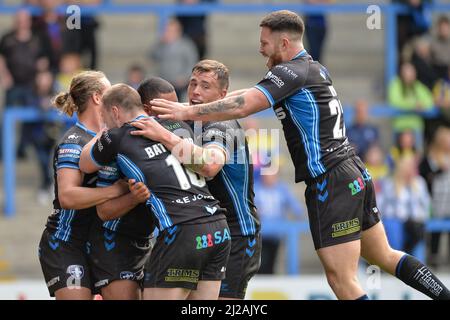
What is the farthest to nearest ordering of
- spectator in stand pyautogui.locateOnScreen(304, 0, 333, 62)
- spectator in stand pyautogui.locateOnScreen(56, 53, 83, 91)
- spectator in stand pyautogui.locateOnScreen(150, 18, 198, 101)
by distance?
spectator in stand pyautogui.locateOnScreen(304, 0, 333, 62)
spectator in stand pyautogui.locateOnScreen(150, 18, 198, 101)
spectator in stand pyautogui.locateOnScreen(56, 53, 83, 91)

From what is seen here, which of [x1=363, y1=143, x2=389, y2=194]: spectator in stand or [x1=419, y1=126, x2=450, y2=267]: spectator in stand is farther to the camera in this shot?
[x1=419, y1=126, x2=450, y2=267]: spectator in stand

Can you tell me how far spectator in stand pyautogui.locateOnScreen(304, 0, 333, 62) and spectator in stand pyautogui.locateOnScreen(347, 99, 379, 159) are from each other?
1.69m

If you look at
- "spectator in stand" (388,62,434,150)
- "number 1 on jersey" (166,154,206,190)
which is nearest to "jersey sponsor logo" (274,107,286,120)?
"number 1 on jersey" (166,154,206,190)

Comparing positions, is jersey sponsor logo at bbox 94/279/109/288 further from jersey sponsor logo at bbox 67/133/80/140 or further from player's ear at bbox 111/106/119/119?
player's ear at bbox 111/106/119/119

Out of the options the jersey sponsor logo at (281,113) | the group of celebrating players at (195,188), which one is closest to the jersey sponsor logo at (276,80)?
the group of celebrating players at (195,188)

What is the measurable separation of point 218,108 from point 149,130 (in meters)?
0.52

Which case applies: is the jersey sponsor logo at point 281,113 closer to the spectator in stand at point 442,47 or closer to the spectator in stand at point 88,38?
the spectator in stand at point 88,38

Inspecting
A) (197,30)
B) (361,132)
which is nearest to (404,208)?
(361,132)

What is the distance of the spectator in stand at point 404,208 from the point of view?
40.5 feet

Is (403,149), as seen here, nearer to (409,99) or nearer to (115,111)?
(409,99)

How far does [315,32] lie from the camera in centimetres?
1462

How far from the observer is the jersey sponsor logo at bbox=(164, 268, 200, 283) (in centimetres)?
623
